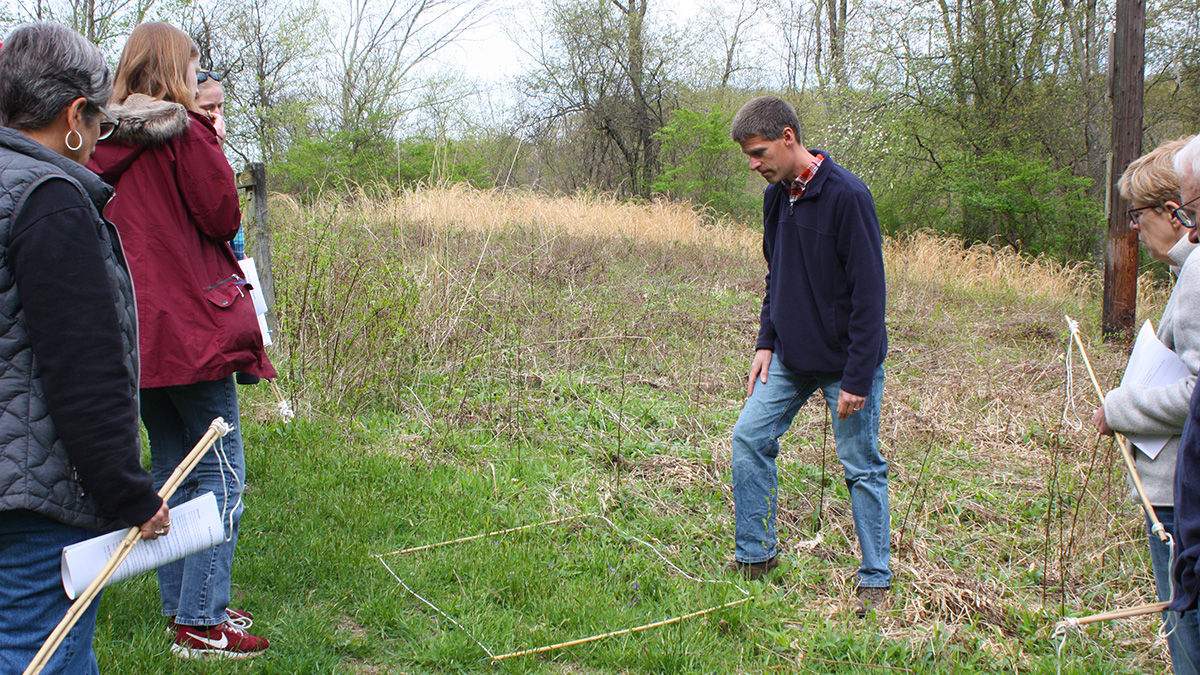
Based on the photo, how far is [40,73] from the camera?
156cm

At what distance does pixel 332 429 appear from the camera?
5.00 m

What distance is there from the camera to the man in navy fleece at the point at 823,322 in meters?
2.89

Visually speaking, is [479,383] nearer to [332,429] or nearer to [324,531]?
→ [332,429]

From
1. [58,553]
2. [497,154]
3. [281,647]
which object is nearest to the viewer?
[58,553]

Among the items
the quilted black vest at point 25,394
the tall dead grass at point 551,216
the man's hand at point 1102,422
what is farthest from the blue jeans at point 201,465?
the tall dead grass at point 551,216

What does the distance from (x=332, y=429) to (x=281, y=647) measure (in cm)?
237

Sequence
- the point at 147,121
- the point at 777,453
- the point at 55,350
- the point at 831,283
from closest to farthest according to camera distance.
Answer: the point at 55,350
the point at 147,121
the point at 831,283
the point at 777,453

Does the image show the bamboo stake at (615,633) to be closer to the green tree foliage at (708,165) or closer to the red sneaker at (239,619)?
the red sneaker at (239,619)

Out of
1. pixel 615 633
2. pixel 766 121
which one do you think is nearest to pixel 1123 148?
pixel 766 121

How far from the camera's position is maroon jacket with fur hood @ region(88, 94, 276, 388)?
7.52ft

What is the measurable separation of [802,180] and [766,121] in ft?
0.91

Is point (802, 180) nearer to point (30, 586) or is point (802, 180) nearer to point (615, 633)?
point (615, 633)

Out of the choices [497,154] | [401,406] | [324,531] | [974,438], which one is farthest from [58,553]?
[497,154]

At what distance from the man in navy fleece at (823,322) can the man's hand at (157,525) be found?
2.16m
